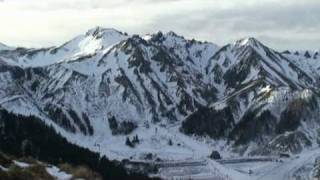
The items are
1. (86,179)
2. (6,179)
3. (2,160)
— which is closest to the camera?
(6,179)

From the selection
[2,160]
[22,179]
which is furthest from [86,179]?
[22,179]

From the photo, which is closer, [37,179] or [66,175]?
[37,179]

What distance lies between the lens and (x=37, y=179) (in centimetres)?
8438

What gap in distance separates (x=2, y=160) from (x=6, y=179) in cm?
1352

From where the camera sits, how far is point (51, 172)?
9725 centimetres

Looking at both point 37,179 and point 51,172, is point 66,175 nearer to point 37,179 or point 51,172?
point 51,172

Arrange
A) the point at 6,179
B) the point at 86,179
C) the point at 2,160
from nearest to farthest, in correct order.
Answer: the point at 6,179
the point at 2,160
the point at 86,179

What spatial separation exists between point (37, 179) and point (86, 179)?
17.9 m

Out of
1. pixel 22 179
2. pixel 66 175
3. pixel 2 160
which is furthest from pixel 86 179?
pixel 22 179

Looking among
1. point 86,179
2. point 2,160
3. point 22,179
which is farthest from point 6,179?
point 86,179

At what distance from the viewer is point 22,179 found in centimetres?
8150

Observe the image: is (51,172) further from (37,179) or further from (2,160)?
(37,179)

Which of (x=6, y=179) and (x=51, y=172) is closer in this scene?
(x=6, y=179)

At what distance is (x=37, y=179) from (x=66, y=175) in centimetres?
1343
